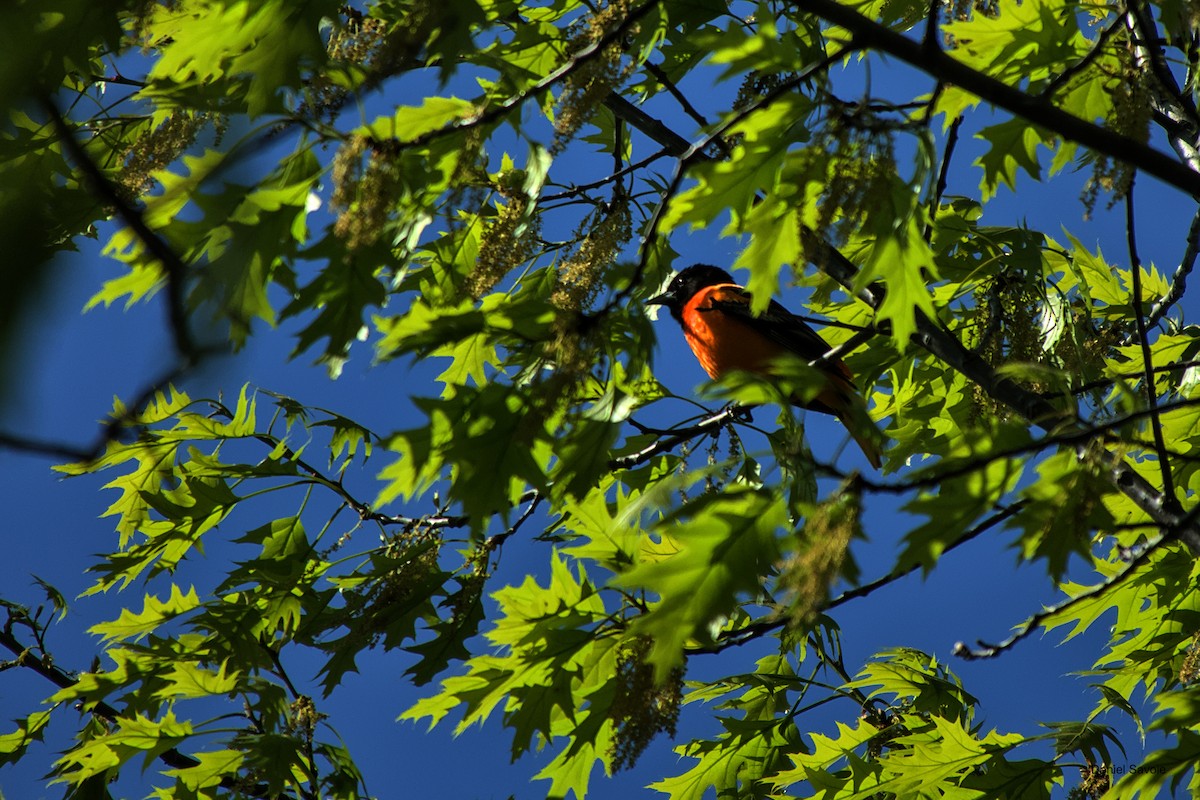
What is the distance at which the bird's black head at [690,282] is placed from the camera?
537cm

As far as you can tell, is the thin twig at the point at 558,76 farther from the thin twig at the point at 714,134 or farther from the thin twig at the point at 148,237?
the thin twig at the point at 148,237

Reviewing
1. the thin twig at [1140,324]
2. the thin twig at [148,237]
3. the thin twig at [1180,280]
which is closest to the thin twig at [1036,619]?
the thin twig at [1140,324]

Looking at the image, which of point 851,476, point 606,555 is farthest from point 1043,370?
point 606,555

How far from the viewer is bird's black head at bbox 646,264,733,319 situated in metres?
5.37

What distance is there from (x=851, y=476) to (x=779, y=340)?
3.26m

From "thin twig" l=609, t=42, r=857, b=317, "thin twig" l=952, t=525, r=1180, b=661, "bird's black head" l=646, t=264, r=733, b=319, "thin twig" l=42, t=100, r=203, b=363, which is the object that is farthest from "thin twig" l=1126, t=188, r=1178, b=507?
"bird's black head" l=646, t=264, r=733, b=319

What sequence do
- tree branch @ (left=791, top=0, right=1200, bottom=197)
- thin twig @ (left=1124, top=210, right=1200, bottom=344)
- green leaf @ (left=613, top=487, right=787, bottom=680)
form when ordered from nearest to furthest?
tree branch @ (left=791, top=0, right=1200, bottom=197) < green leaf @ (left=613, top=487, right=787, bottom=680) < thin twig @ (left=1124, top=210, right=1200, bottom=344)

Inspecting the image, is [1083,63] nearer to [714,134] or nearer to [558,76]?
[714,134]

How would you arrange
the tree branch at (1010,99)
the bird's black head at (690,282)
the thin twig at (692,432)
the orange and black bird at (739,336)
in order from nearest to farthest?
1. the tree branch at (1010,99)
2. the thin twig at (692,432)
3. the orange and black bird at (739,336)
4. the bird's black head at (690,282)

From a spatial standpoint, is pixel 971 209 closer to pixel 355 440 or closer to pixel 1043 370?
pixel 1043 370

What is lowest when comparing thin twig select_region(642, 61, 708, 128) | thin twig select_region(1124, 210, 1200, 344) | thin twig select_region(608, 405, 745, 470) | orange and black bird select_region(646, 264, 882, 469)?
thin twig select_region(608, 405, 745, 470)

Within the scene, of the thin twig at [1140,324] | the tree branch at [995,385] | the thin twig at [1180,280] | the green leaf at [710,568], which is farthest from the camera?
the thin twig at [1180,280]

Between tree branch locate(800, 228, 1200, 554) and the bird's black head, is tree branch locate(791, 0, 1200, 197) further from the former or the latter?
the bird's black head

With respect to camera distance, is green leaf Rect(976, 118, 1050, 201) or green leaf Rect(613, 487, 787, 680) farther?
green leaf Rect(976, 118, 1050, 201)
